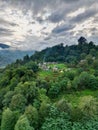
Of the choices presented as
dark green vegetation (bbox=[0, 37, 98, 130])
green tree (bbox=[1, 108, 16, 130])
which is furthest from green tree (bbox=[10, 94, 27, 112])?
green tree (bbox=[1, 108, 16, 130])

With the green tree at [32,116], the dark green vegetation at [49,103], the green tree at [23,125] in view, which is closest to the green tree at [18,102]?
the dark green vegetation at [49,103]

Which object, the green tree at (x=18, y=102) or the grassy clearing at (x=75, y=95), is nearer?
the green tree at (x=18, y=102)

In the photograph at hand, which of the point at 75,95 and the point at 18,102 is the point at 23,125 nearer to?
the point at 18,102

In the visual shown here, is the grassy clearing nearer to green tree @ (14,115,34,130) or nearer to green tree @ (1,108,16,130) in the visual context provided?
green tree @ (1,108,16,130)

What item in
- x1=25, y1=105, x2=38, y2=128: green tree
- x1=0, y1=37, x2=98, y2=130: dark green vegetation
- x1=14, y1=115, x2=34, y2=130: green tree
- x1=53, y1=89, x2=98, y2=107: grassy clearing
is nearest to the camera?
x1=14, y1=115, x2=34, y2=130: green tree

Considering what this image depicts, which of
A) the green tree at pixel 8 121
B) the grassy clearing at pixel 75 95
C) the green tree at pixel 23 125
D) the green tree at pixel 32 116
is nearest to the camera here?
the green tree at pixel 23 125

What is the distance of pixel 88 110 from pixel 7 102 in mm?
23893

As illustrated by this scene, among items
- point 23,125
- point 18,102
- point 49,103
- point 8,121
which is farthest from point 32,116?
point 18,102

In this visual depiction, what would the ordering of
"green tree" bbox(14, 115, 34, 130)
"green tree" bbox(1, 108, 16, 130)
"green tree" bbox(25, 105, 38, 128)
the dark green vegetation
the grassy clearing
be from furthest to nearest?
1. the grassy clearing
2. "green tree" bbox(1, 108, 16, 130)
3. "green tree" bbox(25, 105, 38, 128)
4. the dark green vegetation
5. "green tree" bbox(14, 115, 34, 130)

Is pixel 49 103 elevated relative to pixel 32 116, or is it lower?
elevated

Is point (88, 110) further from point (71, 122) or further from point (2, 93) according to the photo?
point (2, 93)

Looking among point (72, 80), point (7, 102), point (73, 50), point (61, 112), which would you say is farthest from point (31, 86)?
point (73, 50)

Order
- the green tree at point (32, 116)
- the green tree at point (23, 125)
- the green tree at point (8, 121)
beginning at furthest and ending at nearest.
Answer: the green tree at point (8, 121)
the green tree at point (32, 116)
the green tree at point (23, 125)

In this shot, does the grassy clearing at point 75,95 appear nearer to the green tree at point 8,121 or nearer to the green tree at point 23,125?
the green tree at point 8,121
